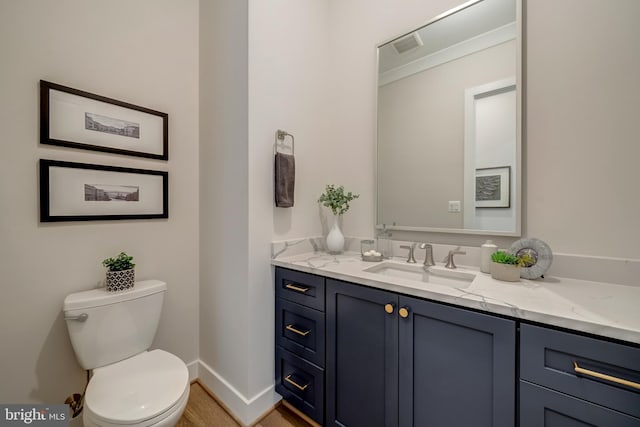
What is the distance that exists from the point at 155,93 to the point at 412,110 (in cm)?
166

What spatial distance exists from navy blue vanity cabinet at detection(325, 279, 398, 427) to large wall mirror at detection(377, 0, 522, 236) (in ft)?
2.17

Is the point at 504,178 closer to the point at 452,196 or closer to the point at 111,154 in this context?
the point at 452,196

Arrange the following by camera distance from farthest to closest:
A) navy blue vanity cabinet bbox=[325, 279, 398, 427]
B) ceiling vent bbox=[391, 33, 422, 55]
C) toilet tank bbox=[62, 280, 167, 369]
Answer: ceiling vent bbox=[391, 33, 422, 55]
toilet tank bbox=[62, 280, 167, 369]
navy blue vanity cabinet bbox=[325, 279, 398, 427]

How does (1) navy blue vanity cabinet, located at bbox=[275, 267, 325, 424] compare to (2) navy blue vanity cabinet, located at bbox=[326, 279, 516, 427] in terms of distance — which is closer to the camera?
(2) navy blue vanity cabinet, located at bbox=[326, 279, 516, 427]

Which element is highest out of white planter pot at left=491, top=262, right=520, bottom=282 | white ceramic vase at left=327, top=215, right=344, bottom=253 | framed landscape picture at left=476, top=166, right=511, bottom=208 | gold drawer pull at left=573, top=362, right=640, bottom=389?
framed landscape picture at left=476, top=166, right=511, bottom=208

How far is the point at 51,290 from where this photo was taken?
127 cm

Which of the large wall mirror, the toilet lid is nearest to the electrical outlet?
the large wall mirror

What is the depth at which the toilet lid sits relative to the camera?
0.95m

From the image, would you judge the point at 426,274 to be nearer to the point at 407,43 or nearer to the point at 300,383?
the point at 300,383

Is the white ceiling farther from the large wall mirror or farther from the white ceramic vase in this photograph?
the white ceramic vase

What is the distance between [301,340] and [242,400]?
502 mm

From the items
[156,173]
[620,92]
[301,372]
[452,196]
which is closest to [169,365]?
[301,372]

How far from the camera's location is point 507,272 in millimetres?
1078

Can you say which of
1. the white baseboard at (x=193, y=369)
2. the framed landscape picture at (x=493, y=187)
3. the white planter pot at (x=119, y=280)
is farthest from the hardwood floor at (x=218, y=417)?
the framed landscape picture at (x=493, y=187)
